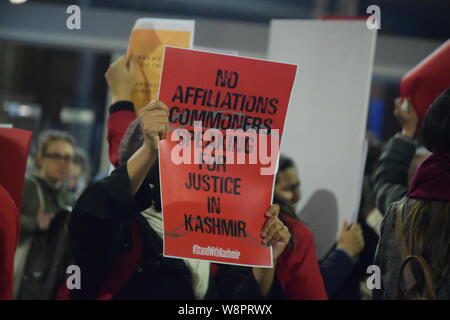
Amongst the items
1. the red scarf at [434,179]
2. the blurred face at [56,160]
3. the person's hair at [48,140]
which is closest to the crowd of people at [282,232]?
the red scarf at [434,179]

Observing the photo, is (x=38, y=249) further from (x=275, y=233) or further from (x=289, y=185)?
(x=275, y=233)

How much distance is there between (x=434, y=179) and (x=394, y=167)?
41cm

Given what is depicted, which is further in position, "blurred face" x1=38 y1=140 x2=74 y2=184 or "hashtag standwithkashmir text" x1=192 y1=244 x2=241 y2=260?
"blurred face" x1=38 y1=140 x2=74 y2=184

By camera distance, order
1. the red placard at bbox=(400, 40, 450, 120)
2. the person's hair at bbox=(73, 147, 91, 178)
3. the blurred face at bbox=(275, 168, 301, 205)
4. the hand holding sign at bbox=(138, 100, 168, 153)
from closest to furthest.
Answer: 1. the hand holding sign at bbox=(138, 100, 168, 153)
2. the red placard at bbox=(400, 40, 450, 120)
3. the blurred face at bbox=(275, 168, 301, 205)
4. the person's hair at bbox=(73, 147, 91, 178)

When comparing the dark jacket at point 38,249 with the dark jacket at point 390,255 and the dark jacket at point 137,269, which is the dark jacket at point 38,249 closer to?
the dark jacket at point 137,269

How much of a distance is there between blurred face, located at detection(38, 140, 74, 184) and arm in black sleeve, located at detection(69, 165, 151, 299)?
1.41m

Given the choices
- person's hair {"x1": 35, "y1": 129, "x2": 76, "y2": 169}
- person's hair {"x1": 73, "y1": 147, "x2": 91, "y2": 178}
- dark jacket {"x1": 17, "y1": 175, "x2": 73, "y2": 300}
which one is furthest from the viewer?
person's hair {"x1": 73, "y1": 147, "x2": 91, "y2": 178}

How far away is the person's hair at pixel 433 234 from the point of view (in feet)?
5.50

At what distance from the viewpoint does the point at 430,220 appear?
1680mm

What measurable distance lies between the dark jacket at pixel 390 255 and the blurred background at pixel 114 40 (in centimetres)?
46

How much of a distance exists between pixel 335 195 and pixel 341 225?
101mm

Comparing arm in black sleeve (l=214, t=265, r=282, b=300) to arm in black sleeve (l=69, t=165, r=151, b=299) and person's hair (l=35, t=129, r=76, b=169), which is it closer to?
arm in black sleeve (l=69, t=165, r=151, b=299)

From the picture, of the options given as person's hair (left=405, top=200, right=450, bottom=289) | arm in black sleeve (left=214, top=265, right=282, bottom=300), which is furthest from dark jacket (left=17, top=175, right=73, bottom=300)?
person's hair (left=405, top=200, right=450, bottom=289)

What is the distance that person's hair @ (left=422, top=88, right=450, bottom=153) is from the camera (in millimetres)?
1674
